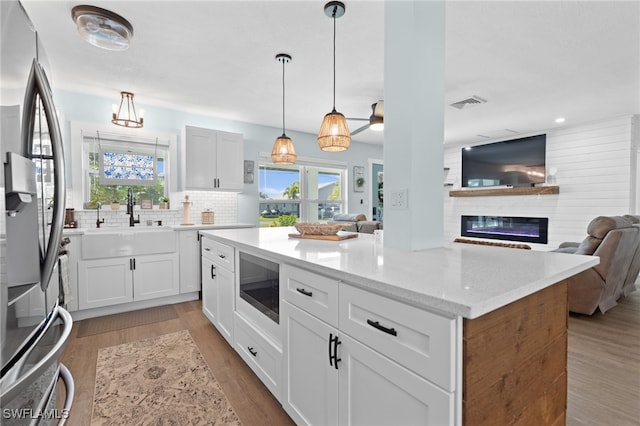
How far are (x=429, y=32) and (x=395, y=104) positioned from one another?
1.36 ft

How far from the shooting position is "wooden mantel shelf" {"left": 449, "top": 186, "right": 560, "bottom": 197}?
5.50 meters

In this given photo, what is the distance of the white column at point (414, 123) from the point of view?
1.63 m

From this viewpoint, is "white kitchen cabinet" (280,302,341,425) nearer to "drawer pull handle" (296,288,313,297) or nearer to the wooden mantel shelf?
"drawer pull handle" (296,288,313,297)

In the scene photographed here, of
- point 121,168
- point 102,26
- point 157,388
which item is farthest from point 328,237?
point 121,168

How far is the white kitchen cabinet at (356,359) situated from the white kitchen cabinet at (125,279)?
2601 millimetres

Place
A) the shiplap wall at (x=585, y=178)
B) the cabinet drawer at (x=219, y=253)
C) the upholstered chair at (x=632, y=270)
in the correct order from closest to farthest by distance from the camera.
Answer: the cabinet drawer at (x=219, y=253), the upholstered chair at (x=632, y=270), the shiplap wall at (x=585, y=178)

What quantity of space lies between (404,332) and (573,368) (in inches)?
79.6

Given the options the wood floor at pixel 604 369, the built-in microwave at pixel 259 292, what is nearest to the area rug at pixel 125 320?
the built-in microwave at pixel 259 292

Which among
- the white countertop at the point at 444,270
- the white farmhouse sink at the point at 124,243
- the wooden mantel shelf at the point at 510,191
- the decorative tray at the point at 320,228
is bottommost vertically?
the white farmhouse sink at the point at 124,243

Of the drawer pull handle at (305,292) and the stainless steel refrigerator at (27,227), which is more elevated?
the stainless steel refrigerator at (27,227)

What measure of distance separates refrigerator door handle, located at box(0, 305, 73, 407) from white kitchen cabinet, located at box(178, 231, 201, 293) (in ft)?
9.29

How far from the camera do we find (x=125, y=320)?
3188mm

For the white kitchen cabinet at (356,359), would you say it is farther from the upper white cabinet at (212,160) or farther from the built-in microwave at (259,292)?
the upper white cabinet at (212,160)

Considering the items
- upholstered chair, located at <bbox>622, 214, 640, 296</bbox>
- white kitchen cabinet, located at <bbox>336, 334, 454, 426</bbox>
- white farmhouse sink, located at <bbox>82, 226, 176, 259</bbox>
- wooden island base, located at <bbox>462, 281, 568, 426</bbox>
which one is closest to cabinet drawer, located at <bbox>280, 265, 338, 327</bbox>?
white kitchen cabinet, located at <bbox>336, 334, 454, 426</bbox>
